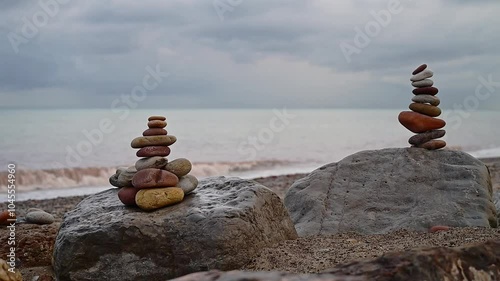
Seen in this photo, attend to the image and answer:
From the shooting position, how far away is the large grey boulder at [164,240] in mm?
5195

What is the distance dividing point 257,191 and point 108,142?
89.0 ft

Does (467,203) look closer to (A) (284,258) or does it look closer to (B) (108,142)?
(A) (284,258)

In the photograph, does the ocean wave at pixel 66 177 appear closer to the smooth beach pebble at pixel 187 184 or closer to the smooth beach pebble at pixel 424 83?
the smooth beach pebble at pixel 187 184

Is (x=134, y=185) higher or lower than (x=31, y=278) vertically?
higher

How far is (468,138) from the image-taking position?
→ 3816 centimetres

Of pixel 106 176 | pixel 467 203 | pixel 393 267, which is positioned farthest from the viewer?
pixel 106 176

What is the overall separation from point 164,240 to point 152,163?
3.36 feet

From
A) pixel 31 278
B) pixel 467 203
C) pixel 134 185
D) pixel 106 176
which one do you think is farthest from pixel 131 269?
pixel 106 176

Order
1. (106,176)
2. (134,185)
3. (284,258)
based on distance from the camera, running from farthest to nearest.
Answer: (106,176)
(134,185)
(284,258)

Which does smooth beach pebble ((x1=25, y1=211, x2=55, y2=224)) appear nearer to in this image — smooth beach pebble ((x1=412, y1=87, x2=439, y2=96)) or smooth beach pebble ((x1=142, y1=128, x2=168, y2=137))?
smooth beach pebble ((x1=142, y1=128, x2=168, y2=137))

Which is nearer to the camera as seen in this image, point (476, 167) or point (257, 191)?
point (257, 191)

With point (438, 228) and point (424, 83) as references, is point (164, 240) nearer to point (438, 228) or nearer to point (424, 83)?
point (438, 228)

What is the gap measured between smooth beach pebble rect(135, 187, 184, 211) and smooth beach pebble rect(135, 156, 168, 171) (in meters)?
0.33

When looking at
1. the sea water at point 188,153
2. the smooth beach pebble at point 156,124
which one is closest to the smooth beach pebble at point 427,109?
the smooth beach pebble at point 156,124
